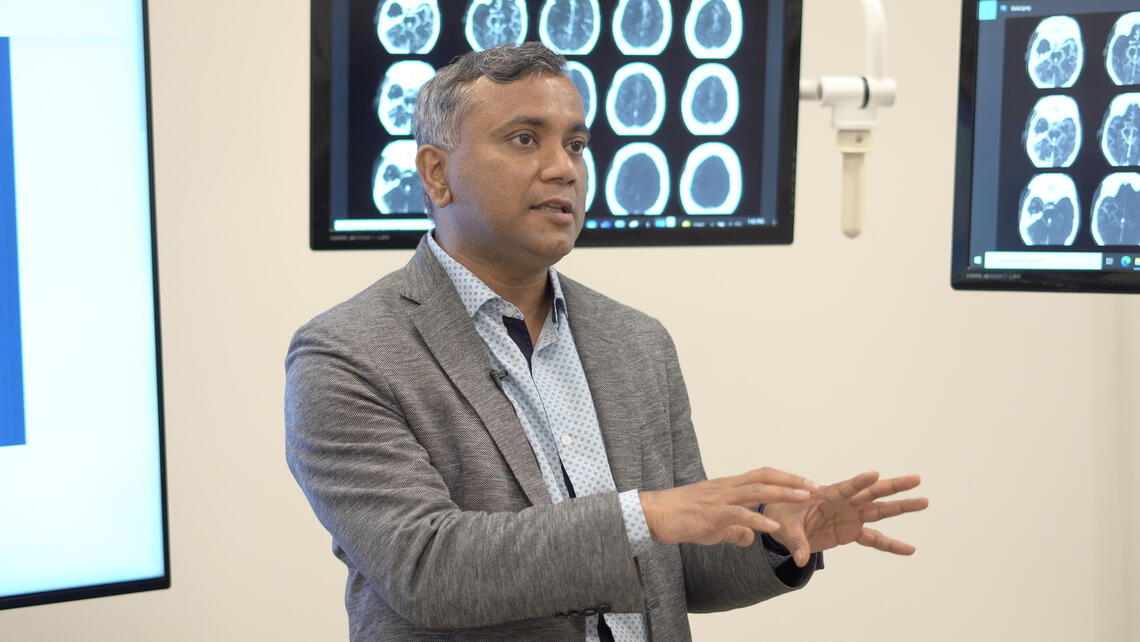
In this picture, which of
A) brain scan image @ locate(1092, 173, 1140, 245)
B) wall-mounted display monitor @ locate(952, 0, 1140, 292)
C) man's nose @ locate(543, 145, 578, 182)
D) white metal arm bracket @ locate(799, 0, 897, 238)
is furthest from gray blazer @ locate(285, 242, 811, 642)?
brain scan image @ locate(1092, 173, 1140, 245)

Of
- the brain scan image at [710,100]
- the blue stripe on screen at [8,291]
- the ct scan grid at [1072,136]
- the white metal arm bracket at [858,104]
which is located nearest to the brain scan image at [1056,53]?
the ct scan grid at [1072,136]

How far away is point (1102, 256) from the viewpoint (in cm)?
189

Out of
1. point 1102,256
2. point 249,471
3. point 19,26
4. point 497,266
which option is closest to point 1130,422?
point 1102,256

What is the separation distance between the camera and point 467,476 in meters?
1.46

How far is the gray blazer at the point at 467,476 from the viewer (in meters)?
1.30

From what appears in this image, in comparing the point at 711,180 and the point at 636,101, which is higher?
the point at 636,101

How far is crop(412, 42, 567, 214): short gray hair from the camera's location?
157 cm

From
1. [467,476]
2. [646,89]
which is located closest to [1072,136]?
[646,89]

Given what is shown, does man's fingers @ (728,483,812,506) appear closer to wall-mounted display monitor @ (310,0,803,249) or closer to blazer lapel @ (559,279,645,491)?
blazer lapel @ (559,279,645,491)

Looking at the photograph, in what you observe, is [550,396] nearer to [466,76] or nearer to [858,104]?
[466,76]

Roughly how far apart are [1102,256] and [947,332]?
2.98ft

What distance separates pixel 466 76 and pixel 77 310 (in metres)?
0.69

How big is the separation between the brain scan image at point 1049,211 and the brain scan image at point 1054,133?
0.10 ft

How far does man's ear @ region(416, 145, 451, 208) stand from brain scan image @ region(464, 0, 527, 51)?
0.95 ft
